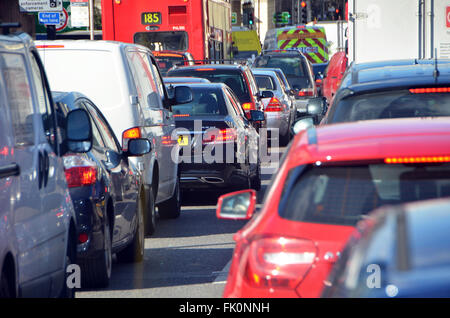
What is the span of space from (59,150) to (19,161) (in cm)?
118

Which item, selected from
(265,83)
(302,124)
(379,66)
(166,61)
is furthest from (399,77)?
(166,61)

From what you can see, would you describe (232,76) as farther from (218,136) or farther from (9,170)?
(9,170)

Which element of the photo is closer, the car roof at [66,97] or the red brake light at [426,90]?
the red brake light at [426,90]

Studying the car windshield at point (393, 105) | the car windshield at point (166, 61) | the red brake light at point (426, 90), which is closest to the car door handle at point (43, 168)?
the car windshield at point (393, 105)

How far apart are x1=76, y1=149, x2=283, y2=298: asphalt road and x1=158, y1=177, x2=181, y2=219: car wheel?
99 millimetres

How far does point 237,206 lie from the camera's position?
17.7 feet

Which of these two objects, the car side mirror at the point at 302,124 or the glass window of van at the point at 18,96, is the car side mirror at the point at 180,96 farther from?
the glass window of van at the point at 18,96

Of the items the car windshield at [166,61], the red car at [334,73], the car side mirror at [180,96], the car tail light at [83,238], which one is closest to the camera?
the car tail light at [83,238]

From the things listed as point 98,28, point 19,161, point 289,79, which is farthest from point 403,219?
point 98,28

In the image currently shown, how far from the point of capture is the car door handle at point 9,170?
513cm

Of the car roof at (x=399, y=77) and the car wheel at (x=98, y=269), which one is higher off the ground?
the car roof at (x=399, y=77)

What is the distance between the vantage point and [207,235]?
1109cm

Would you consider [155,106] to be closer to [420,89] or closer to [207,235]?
[207,235]

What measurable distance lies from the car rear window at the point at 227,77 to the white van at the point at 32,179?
1119cm
